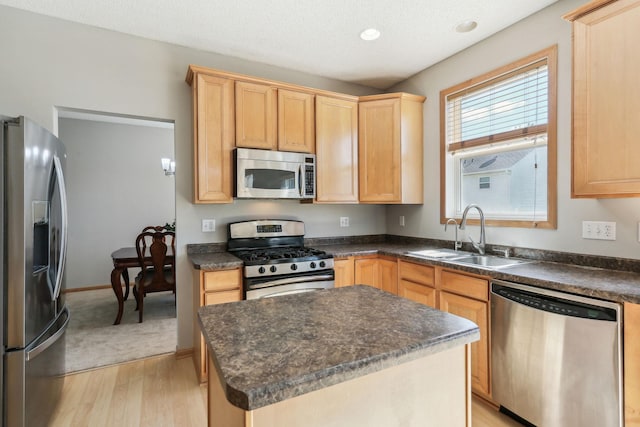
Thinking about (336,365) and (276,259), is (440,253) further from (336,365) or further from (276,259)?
(336,365)

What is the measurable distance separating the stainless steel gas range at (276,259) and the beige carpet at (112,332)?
47.4 inches

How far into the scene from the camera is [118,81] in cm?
259

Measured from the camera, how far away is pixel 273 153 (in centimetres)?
282

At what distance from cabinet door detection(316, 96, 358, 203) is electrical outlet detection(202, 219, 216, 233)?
996 millimetres

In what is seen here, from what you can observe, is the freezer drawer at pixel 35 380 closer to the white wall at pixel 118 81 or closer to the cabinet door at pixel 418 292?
the white wall at pixel 118 81

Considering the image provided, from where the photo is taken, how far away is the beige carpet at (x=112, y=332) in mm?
2803

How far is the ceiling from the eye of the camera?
222cm

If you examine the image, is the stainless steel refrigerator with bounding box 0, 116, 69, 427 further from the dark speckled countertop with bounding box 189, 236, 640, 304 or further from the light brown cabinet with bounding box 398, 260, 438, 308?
the light brown cabinet with bounding box 398, 260, 438, 308

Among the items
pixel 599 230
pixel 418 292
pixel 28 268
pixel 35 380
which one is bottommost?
pixel 35 380

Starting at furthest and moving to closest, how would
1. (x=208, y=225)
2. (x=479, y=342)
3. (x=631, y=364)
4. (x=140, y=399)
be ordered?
(x=208, y=225)
(x=140, y=399)
(x=479, y=342)
(x=631, y=364)

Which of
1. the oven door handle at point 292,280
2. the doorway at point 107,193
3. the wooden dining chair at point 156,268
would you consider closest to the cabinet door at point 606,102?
the oven door handle at point 292,280

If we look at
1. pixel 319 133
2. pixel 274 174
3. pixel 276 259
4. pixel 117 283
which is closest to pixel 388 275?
pixel 276 259

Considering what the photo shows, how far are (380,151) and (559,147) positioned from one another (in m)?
1.47

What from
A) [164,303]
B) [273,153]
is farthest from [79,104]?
[164,303]
